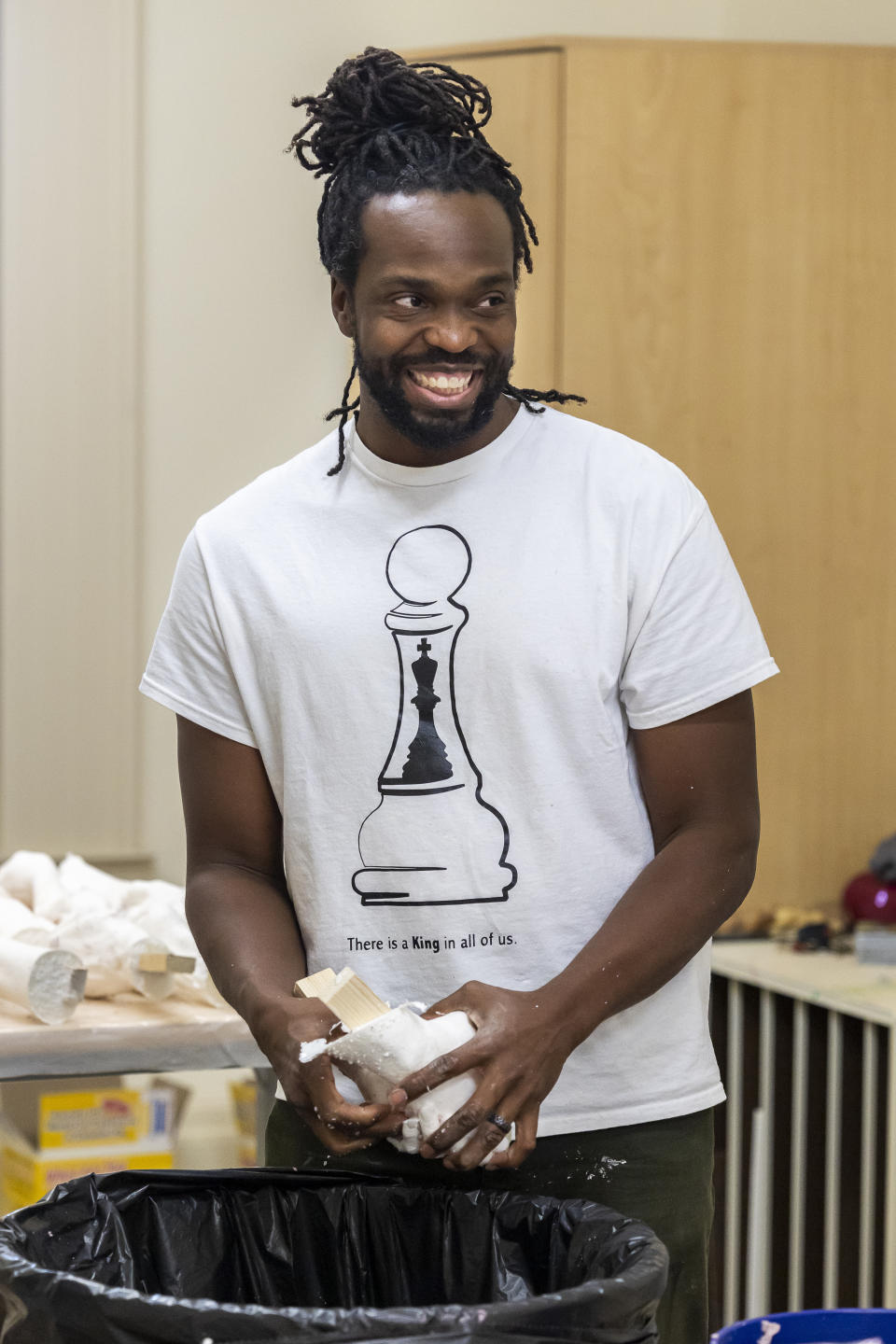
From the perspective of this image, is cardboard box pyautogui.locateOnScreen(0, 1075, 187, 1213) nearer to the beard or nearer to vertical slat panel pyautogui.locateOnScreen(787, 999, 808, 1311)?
vertical slat panel pyautogui.locateOnScreen(787, 999, 808, 1311)

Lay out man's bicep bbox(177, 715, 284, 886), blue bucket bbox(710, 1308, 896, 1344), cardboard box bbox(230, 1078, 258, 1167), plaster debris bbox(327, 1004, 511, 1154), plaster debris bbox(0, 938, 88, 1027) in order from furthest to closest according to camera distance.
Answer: cardboard box bbox(230, 1078, 258, 1167), plaster debris bbox(0, 938, 88, 1027), man's bicep bbox(177, 715, 284, 886), blue bucket bbox(710, 1308, 896, 1344), plaster debris bbox(327, 1004, 511, 1154)

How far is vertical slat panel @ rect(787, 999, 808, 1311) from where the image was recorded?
7.61 ft

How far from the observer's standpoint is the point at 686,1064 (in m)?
1.09

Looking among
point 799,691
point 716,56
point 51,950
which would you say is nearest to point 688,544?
point 51,950

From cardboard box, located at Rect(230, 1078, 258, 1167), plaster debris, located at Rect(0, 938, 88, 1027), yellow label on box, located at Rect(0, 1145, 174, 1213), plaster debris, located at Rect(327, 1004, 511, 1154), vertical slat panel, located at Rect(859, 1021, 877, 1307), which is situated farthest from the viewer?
cardboard box, located at Rect(230, 1078, 258, 1167)

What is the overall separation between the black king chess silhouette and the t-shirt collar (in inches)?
5.0

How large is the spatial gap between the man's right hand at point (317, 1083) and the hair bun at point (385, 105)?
627mm

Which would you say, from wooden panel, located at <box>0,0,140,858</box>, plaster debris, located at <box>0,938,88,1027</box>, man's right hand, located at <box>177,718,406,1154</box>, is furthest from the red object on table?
wooden panel, located at <box>0,0,140,858</box>

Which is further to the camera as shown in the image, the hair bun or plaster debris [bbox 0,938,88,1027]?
plaster debris [bbox 0,938,88,1027]

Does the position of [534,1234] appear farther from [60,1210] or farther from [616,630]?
[616,630]

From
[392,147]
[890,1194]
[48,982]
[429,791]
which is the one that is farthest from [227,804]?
[890,1194]

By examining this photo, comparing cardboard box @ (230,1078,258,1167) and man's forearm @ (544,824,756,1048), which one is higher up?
man's forearm @ (544,824,756,1048)

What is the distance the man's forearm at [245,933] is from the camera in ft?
3.50

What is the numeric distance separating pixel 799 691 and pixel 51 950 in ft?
4.69
